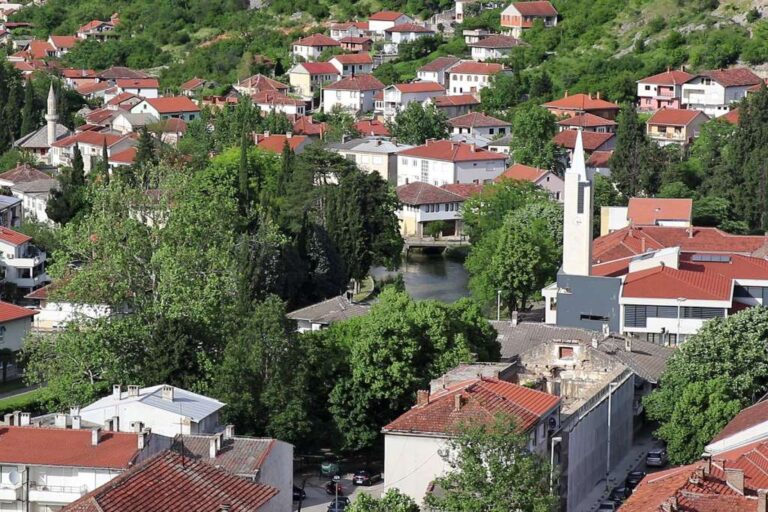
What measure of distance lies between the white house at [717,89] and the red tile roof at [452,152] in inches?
406

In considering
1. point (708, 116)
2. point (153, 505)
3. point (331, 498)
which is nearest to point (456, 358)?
point (331, 498)

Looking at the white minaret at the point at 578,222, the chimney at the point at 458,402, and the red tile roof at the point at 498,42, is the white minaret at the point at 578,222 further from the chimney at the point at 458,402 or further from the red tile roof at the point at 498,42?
the red tile roof at the point at 498,42

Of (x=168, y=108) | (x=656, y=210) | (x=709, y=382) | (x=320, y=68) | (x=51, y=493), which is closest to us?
(x=51, y=493)

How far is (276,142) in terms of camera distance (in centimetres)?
6550

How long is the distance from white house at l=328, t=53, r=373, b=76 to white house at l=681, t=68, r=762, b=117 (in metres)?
17.6

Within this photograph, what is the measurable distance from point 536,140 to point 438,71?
16784 mm

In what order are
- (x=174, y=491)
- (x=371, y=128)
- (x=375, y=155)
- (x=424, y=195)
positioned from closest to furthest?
(x=174, y=491) < (x=424, y=195) < (x=375, y=155) < (x=371, y=128)

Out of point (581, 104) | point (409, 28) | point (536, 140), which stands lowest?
point (536, 140)

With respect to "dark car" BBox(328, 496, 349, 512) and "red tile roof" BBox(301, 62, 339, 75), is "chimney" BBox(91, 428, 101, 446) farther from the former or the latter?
"red tile roof" BBox(301, 62, 339, 75)

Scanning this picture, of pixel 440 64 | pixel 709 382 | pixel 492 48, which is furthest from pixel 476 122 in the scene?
pixel 709 382

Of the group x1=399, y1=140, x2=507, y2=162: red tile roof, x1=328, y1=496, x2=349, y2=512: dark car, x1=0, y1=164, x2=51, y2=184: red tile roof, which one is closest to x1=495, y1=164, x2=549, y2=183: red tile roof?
x1=399, y1=140, x2=507, y2=162: red tile roof

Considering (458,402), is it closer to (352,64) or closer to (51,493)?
(51,493)

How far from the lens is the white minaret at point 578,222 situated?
1688 inches

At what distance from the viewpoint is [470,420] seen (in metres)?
26.8
